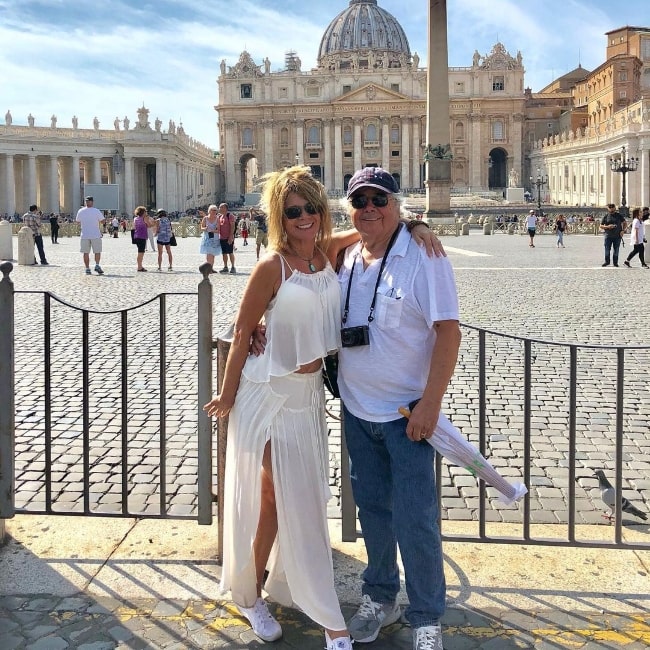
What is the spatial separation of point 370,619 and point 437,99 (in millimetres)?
29878

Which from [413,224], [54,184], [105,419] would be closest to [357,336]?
[413,224]

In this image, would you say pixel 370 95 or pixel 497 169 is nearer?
pixel 370 95

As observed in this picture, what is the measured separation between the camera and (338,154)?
86500 mm

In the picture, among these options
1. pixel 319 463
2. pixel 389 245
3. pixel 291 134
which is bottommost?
pixel 319 463

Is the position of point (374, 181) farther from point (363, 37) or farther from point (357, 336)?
point (363, 37)

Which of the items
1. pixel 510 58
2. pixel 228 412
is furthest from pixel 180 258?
pixel 510 58

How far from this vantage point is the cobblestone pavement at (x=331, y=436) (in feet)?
9.92

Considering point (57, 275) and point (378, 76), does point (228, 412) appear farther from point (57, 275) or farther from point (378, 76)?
point (378, 76)

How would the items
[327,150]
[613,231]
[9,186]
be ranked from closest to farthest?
[613,231] → [9,186] → [327,150]

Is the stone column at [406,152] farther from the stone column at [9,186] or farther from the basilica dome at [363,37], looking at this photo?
the stone column at [9,186]

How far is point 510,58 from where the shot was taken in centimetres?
8781

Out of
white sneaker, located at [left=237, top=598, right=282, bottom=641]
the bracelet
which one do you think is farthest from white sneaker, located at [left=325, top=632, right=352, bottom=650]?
the bracelet

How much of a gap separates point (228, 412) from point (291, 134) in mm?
87720

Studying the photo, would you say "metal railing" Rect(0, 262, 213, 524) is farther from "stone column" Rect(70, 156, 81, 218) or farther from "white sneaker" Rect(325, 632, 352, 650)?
"stone column" Rect(70, 156, 81, 218)
